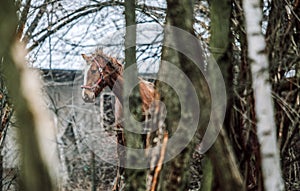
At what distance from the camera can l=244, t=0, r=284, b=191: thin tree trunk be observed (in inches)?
184

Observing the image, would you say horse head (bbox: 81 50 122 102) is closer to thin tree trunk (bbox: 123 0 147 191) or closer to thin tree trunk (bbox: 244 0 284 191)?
thin tree trunk (bbox: 123 0 147 191)

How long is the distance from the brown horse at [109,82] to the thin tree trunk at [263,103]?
293cm

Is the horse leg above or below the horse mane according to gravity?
below

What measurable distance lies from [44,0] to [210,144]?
4.64m

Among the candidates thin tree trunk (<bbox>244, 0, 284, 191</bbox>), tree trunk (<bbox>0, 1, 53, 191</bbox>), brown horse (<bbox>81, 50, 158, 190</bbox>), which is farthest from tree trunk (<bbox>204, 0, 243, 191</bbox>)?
brown horse (<bbox>81, 50, 158, 190</bbox>)

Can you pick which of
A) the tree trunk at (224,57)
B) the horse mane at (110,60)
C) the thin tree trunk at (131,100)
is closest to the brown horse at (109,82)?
the horse mane at (110,60)

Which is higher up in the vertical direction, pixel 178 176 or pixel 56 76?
pixel 56 76

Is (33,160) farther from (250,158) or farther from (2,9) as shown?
(250,158)

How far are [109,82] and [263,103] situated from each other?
4157 mm

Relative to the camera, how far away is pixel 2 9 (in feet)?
10.2

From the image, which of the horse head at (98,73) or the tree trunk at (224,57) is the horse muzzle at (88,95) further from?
the tree trunk at (224,57)

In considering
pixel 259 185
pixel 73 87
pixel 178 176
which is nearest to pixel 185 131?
pixel 178 176

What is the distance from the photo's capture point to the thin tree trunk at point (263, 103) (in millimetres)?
4668

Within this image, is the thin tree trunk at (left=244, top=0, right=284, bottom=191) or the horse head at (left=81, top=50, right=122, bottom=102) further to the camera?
the horse head at (left=81, top=50, right=122, bottom=102)
